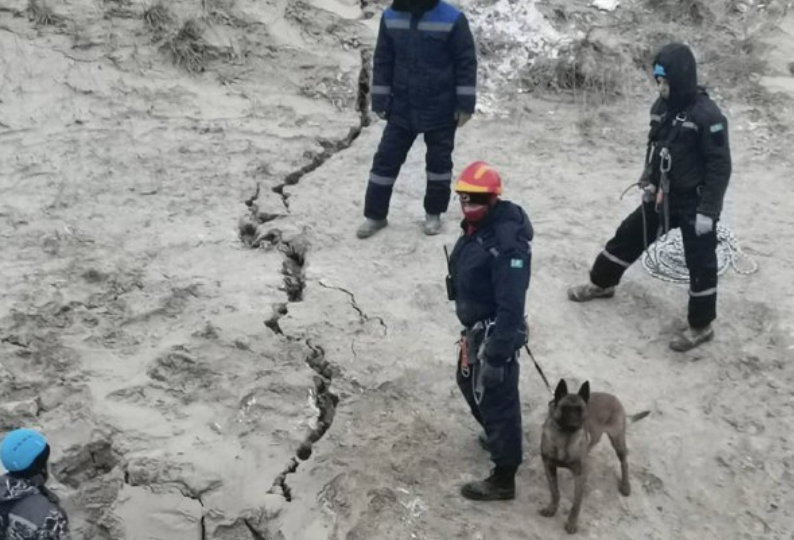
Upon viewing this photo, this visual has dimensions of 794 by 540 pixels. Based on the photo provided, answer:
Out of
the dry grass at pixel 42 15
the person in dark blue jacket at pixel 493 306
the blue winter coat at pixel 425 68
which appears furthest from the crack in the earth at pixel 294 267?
the dry grass at pixel 42 15

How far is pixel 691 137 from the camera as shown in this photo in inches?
233

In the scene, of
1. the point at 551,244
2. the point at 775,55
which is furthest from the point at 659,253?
the point at 775,55

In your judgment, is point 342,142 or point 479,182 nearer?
point 479,182

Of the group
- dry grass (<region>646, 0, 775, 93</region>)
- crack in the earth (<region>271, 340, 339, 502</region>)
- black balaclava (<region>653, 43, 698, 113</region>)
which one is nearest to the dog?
crack in the earth (<region>271, 340, 339, 502</region>)

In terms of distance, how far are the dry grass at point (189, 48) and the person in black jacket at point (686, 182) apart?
15.4 feet

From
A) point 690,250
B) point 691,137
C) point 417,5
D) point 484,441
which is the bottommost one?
point 484,441

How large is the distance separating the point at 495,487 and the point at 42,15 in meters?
6.80

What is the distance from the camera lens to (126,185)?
7.96m

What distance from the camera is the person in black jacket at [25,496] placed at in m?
3.88

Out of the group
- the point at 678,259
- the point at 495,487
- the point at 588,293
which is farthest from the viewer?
the point at 678,259

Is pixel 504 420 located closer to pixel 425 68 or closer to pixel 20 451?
pixel 20 451

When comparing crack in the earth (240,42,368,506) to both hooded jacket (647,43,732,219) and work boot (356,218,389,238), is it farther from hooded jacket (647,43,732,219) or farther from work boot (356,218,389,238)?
hooded jacket (647,43,732,219)

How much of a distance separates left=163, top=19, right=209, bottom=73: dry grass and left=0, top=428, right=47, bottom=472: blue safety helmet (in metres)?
5.94

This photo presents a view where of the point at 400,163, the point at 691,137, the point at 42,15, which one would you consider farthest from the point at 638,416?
→ the point at 42,15
